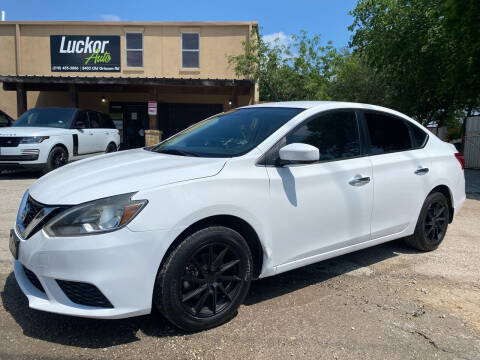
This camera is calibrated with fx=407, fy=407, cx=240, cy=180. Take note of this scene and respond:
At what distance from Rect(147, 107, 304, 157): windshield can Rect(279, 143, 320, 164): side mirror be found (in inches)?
10.9

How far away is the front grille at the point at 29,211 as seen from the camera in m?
2.67

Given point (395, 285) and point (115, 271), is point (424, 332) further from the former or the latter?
point (115, 271)

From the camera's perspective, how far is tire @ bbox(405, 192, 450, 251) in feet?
14.3

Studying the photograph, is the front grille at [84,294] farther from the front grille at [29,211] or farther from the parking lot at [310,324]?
the front grille at [29,211]

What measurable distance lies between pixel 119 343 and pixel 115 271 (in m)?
0.58

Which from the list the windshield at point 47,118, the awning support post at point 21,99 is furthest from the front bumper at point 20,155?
the awning support post at point 21,99

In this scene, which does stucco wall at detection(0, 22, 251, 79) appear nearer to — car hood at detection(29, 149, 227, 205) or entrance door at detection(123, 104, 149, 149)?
entrance door at detection(123, 104, 149, 149)

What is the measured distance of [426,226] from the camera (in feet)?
14.7

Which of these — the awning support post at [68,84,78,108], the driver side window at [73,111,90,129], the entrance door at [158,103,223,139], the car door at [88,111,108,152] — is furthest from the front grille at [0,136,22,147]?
the entrance door at [158,103,223,139]

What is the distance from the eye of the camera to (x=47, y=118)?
1012 cm

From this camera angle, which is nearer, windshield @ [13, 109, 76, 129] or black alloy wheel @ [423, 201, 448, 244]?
black alloy wheel @ [423, 201, 448, 244]

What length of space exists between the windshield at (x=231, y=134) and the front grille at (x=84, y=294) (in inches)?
51.1

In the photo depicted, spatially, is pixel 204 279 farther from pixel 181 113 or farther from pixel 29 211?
pixel 181 113

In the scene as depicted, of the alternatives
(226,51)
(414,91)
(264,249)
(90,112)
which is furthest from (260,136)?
(414,91)
